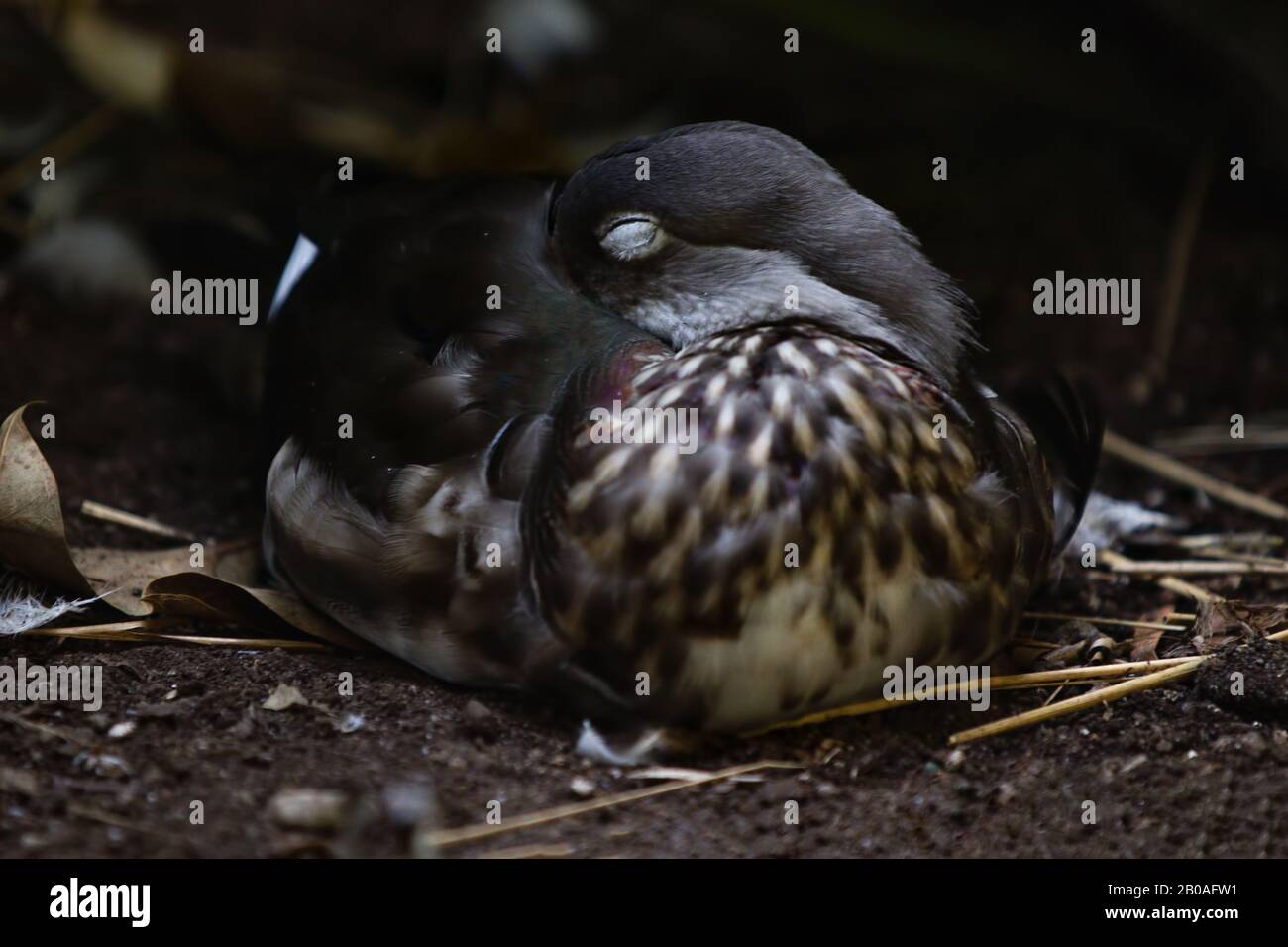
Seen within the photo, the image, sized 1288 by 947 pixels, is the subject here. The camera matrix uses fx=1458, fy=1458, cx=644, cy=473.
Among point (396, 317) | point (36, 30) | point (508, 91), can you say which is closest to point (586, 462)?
point (396, 317)

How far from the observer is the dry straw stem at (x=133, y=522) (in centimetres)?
270

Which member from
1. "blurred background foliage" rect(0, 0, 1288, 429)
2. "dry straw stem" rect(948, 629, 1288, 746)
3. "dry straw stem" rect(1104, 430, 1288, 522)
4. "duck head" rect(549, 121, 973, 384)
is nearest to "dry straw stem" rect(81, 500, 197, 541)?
"blurred background foliage" rect(0, 0, 1288, 429)

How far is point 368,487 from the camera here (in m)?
2.24

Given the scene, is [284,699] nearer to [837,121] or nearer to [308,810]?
Answer: [308,810]

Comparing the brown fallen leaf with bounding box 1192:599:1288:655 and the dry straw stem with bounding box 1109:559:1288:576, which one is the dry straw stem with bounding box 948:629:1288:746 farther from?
the dry straw stem with bounding box 1109:559:1288:576

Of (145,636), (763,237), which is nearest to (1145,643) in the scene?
(763,237)

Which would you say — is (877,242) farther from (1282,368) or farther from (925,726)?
(1282,368)

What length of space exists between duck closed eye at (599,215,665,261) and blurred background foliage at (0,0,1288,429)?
1434 mm

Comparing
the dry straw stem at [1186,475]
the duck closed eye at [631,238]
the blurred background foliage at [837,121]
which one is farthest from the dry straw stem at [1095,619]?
the blurred background foliage at [837,121]

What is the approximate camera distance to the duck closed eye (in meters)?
2.22

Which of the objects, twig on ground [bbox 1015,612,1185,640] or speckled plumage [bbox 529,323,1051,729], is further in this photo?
twig on ground [bbox 1015,612,1185,640]

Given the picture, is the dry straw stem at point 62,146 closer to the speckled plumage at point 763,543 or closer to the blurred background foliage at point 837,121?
the blurred background foliage at point 837,121

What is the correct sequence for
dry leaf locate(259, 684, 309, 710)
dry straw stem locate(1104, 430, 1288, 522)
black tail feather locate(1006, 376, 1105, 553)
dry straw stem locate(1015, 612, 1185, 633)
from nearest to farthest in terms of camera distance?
dry leaf locate(259, 684, 309, 710)
dry straw stem locate(1015, 612, 1185, 633)
black tail feather locate(1006, 376, 1105, 553)
dry straw stem locate(1104, 430, 1288, 522)

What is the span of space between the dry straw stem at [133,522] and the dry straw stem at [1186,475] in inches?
79.4
